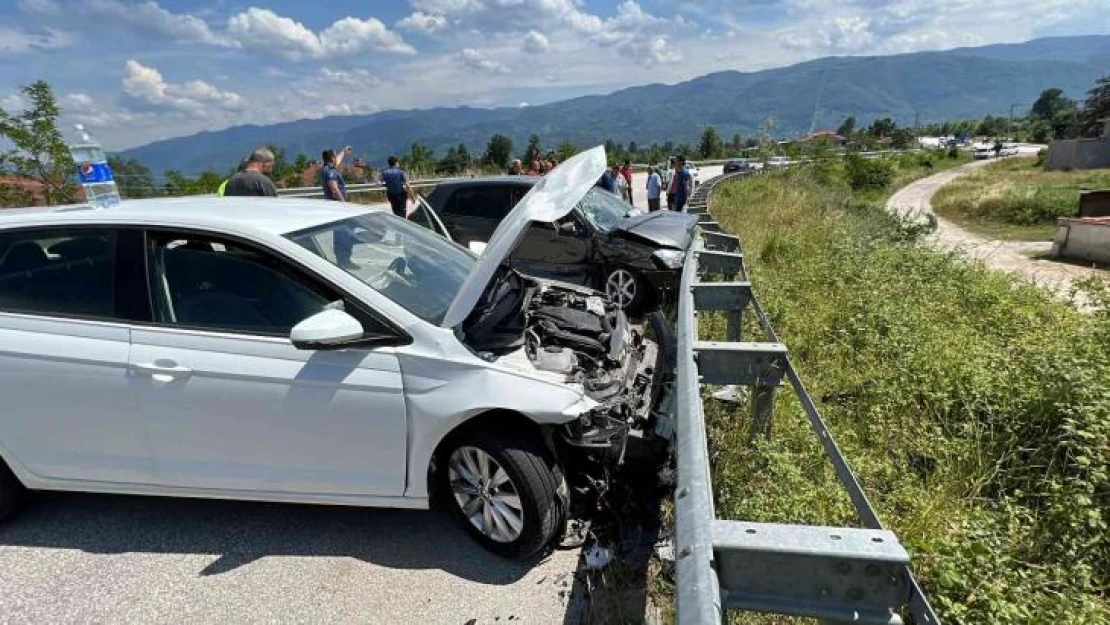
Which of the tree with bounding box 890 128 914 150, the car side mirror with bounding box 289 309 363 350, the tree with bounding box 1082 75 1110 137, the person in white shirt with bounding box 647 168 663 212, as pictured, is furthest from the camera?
the tree with bounding box 890 128 914 150

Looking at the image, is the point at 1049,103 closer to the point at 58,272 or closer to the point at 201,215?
the point at 201,215

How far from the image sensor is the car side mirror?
8.43ft

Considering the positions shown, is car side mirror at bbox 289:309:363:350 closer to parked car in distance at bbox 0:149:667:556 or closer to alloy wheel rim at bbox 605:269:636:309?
parked car in distance at bbox 0:149:667:556

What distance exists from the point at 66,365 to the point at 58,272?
56 cm

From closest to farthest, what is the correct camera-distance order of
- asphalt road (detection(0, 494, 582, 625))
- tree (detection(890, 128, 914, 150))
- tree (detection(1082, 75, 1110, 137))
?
1. asphalt road (detection(0, 494, 582, 625))
2. tree (detection(1082, 75, 1110, 137))
3. tree (detection(890, 128, 914, 150))

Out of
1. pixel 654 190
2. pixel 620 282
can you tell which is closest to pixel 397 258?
pixel 620 282

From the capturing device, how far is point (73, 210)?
3.38 meters

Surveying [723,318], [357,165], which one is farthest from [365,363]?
[357,165]

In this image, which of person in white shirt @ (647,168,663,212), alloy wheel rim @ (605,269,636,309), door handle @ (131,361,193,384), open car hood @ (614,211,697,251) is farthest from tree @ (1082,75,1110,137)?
door handle @ (131,361,193,384)

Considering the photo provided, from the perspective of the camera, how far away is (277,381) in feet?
9.11

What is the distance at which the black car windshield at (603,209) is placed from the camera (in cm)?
745

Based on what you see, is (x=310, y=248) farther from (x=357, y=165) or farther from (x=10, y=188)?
(x=357, y=165)

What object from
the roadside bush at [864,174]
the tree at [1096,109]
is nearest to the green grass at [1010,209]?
the roadside bush at [864,174]

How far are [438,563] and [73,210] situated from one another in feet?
9.50
